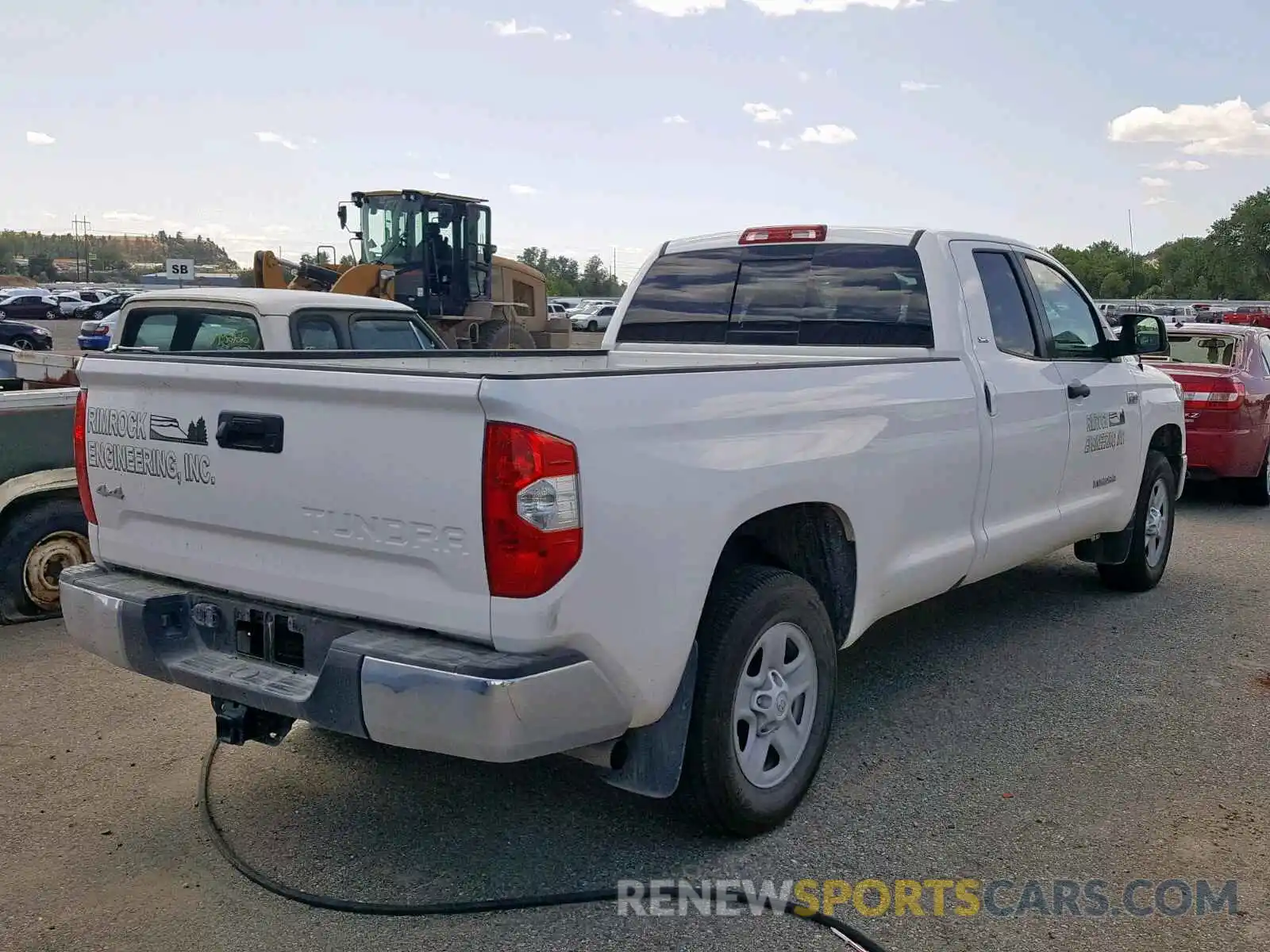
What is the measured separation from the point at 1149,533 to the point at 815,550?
12.4 feet

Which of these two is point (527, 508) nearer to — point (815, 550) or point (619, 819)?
point (619, 819)

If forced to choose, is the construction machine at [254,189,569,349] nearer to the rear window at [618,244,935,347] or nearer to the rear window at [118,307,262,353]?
the rear window at [118,307,262,353]

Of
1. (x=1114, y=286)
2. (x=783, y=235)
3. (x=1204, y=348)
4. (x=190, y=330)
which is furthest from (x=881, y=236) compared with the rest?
(x=1114, y=286)

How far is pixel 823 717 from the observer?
13.5ft

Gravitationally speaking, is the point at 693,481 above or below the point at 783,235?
below

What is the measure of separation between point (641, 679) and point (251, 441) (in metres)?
1.33

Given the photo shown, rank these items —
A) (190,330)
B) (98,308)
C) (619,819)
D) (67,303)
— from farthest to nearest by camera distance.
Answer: (67,303)
(98,308)
(190,330)
(619,819)

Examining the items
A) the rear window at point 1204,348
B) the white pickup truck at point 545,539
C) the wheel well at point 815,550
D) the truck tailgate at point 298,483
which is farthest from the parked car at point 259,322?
the rear window at point 1204,348

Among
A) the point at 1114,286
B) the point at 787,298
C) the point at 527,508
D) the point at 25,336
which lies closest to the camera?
the point at 527,508

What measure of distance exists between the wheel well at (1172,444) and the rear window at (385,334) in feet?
15.5

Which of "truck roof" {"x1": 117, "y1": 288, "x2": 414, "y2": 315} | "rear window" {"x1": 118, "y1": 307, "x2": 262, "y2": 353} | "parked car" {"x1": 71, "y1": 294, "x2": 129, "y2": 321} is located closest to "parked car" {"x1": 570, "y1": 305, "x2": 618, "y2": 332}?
"parked car" {"x1": 71, "y1": 294, "x2": 129, "y2": 321}

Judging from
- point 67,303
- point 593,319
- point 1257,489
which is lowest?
point 1257,489

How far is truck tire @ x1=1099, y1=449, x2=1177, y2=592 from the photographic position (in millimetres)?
7016

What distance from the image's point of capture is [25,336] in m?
31.6
